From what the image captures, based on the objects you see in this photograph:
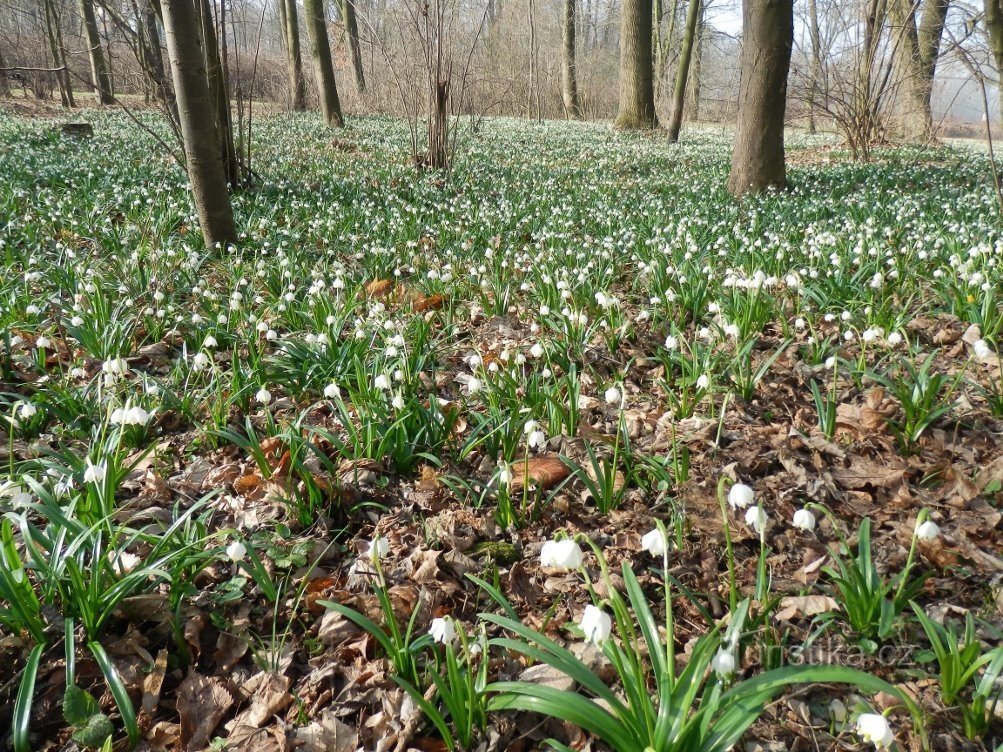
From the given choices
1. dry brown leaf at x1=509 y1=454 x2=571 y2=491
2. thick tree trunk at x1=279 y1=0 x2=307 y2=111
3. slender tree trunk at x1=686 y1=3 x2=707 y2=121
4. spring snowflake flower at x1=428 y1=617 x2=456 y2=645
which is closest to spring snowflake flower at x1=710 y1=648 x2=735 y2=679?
spring snowflake flower at x1=428 y1=617 x2=456 y2=645

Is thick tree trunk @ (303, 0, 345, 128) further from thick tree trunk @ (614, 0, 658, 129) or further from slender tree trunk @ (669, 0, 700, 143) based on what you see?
slender tree trunk @ (669, 0, 700, 143)

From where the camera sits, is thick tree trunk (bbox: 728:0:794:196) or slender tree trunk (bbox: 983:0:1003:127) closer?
thick tree trunk (bbox: 728:0:794:196)

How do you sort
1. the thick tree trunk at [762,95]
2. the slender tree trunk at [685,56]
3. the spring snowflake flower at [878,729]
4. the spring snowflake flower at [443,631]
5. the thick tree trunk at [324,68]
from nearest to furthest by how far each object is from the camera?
the spring snowflake flower at [878,729]
the spring snowflake flower at [443,631]
the thick tree trunk at [762,95]
the slender tree trunk at [685,56]
the thick tree trunk at [324,68]

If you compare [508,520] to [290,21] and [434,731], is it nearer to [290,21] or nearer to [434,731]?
[434,731]

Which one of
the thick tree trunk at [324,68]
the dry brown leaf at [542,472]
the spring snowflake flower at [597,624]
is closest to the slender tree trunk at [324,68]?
the thick tree trunk at [324,68]

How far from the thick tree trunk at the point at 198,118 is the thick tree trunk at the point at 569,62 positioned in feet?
76.2

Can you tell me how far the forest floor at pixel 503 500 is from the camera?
166cm

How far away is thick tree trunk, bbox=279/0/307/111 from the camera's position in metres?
17.6

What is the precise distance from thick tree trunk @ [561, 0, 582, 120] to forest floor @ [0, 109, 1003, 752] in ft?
75.1

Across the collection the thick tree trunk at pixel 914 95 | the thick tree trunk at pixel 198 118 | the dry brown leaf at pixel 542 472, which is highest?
the thick tree trunk at pixel 914 95

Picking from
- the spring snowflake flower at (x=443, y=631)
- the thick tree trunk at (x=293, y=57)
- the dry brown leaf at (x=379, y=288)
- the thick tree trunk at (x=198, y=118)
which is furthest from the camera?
the thick tree trunk at (x=293, y=57)

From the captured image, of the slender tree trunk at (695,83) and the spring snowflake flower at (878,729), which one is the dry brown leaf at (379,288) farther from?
the slender tree trunk at (695,83)

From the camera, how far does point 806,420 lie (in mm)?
3082

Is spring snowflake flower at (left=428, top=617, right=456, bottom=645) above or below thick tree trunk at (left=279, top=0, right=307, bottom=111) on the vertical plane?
below
